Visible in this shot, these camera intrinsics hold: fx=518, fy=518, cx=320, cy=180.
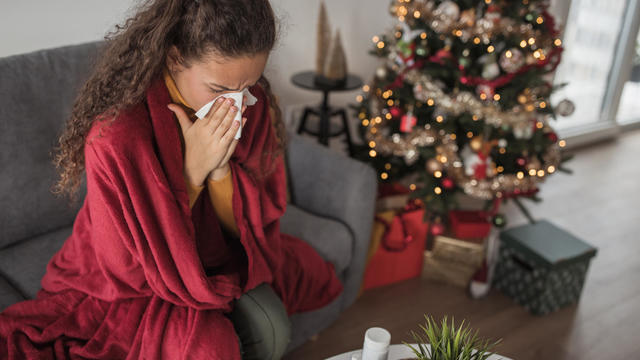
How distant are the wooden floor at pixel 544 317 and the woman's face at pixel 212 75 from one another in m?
0.99

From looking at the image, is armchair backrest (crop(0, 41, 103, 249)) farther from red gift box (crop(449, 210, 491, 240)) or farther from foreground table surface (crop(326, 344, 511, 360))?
red gift box (crop(449, 210, 491, 240))

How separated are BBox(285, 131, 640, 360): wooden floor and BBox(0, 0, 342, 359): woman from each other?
672mm

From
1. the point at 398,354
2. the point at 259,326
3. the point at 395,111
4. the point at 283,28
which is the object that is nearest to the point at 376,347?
the point at 398,354

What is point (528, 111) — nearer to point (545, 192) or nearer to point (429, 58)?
point (429, 58)

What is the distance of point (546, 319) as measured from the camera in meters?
2.00

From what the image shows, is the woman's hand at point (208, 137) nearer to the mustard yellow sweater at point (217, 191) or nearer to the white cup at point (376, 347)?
the mustard yellow sweater at point (217, 191)

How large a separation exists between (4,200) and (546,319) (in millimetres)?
1898

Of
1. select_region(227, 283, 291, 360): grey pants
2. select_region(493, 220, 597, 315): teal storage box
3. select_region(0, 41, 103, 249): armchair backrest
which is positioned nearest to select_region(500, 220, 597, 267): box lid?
select_region(493, 220, 597, 315): teal storage box

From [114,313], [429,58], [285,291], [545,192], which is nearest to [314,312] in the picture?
A: [285,291]

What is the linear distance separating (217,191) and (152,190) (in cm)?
20

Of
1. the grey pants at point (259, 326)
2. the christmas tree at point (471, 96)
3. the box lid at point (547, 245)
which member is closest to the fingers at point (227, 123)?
the grey pants at point (259, 326)

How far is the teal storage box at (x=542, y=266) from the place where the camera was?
1.95m

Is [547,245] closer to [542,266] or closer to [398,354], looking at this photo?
[542,266]

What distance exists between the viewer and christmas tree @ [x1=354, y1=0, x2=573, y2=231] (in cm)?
198
